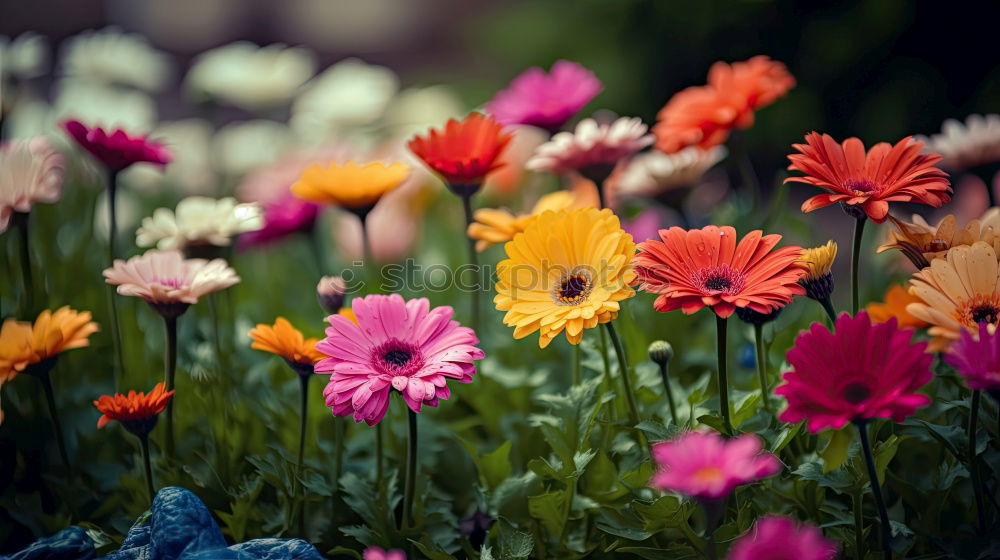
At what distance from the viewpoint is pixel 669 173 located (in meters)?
1.41

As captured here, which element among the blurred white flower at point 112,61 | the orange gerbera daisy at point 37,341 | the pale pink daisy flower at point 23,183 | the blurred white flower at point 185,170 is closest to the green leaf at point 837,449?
the orange gerbera daisy at point 37,341

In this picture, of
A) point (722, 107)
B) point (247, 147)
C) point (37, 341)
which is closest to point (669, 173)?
point (722, 107)

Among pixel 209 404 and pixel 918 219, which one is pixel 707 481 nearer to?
pixel 918 219

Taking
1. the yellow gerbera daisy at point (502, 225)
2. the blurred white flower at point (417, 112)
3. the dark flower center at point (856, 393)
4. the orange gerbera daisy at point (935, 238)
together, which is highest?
the blurred white flower at point (417, 112)

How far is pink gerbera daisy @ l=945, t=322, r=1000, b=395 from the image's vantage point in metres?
0.70

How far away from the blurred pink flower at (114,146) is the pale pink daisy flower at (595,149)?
538mm

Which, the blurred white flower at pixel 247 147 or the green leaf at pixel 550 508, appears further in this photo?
the blurred white flower at pixel 247 147

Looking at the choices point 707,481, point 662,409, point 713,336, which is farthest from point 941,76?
point 707,481

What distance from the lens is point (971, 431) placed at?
0.83 meters

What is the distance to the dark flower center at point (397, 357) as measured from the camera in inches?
35.3

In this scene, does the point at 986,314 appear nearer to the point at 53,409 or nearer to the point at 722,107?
the point at 722,107

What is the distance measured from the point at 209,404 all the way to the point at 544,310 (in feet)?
1.70

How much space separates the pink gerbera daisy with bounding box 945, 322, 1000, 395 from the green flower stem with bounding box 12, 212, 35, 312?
3.73 ft

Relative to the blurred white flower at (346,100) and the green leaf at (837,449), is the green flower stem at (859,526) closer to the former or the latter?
the green leaf at (837,449)
